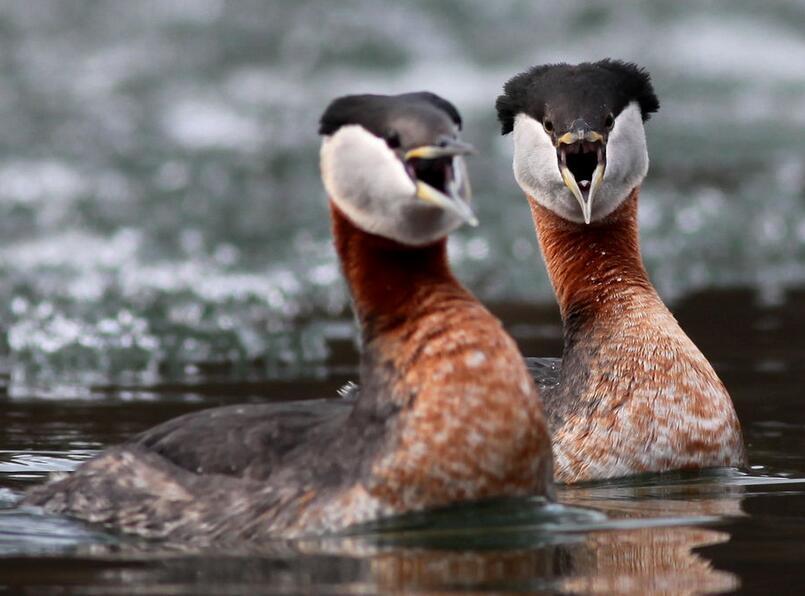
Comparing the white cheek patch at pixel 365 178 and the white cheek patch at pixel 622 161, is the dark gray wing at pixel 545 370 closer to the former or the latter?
the white cheek patch at pixel 622 161

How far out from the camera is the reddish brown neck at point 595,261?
9953 mm

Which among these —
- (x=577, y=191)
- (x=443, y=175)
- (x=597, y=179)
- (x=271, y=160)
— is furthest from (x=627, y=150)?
(x=271, y=160)

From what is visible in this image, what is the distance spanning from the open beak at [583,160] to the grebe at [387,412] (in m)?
2.32

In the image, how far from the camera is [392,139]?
280 inches

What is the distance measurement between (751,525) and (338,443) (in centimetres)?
193

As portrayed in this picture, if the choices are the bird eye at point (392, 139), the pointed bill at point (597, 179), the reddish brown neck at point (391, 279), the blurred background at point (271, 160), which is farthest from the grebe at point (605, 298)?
the blurred background at point (271, 160)

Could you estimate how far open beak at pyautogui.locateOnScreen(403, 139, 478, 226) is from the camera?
270 inches

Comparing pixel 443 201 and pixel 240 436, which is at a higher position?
pixel 443 201

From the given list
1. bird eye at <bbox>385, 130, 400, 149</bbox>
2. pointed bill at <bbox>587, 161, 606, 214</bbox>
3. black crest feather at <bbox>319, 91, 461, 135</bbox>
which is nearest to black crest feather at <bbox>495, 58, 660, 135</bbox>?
pointed bill at <bbox>587, 161, 606, 214</bbox>

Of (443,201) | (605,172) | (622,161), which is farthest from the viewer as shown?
(622,161)

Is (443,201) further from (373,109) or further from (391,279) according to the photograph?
(373,109)

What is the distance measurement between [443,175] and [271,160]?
18.7 m

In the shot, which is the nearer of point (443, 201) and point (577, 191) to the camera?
point (443, 201)

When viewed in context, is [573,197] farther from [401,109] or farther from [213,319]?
[213,319]
